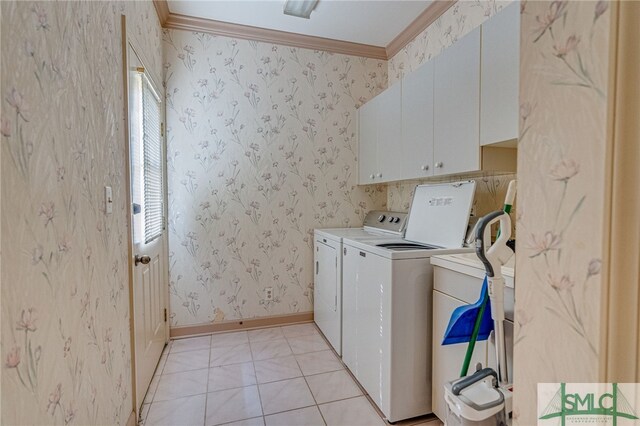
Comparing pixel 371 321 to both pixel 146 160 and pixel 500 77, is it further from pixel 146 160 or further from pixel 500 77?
pixel 146 160

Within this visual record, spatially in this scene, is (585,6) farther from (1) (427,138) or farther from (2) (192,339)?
(2) (192,339)

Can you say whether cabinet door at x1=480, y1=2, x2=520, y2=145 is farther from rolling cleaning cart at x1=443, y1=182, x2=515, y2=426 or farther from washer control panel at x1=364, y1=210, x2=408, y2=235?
washer control panel at x1=364, y1=210, x2=408, y2=235

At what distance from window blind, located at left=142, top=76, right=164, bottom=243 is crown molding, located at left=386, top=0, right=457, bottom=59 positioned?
2.10 meters

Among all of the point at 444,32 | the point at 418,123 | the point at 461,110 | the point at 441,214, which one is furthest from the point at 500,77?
the point at 444,32

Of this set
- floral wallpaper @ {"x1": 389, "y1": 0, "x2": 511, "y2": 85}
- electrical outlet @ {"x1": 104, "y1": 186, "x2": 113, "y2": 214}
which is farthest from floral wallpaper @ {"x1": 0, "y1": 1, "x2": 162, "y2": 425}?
floral wallpaper @ {"x1": 389, "y1": 0, "x2": 511, "y2": 85}

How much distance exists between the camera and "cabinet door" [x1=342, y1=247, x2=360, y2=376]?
213 cm

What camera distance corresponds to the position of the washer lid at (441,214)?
1975 mm

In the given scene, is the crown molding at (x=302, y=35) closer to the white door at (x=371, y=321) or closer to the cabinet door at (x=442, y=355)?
the white door at (x=371, y=321)

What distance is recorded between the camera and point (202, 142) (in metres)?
2.78

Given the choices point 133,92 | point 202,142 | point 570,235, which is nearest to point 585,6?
point 570,235

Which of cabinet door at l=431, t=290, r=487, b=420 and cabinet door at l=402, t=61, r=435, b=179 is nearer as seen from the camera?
cabinet door at l=431, t=290, r=487, b=420

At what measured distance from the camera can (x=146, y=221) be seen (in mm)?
2029

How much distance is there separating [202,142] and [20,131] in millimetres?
2097

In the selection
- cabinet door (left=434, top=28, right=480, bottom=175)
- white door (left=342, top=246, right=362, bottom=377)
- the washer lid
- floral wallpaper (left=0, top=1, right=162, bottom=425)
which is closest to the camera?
floral wallpaper (left=0, top=1, right=162, bottom=425)
